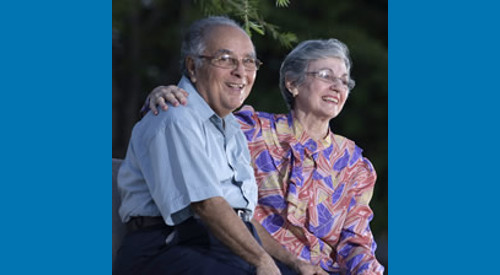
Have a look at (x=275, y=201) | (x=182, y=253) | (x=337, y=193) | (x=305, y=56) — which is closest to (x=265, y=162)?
(x=275, y=201)

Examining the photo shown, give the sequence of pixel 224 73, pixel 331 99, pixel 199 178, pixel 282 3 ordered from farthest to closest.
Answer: pixel 331 99
pixel 282 3
pixel 224 73
pixel 199 178

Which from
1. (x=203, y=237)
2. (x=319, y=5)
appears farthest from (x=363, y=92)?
(x=203, y=237)

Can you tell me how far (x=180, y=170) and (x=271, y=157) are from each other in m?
0.46

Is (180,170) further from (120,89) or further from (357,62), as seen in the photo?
(357,62)

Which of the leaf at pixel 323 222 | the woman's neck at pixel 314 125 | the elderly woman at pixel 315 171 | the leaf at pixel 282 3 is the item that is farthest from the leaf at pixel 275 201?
the leaf at pixel 282 3

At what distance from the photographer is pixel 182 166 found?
1.71 m

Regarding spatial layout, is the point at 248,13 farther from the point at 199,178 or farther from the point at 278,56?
the point at 199,178

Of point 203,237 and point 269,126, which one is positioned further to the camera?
point 269,126

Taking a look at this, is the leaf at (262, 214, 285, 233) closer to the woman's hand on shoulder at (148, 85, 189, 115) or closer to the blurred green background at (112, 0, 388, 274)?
the blurred green background at (112, 0, 388, 274)

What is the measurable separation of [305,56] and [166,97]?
547 millimetres

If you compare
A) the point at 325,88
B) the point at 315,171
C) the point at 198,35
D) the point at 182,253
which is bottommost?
the point at 182,253

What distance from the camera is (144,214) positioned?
1.79 metres

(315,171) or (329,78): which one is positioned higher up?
(329,78)

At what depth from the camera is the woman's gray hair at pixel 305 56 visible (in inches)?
85.3
